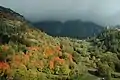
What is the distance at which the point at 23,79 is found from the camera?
19750 cm

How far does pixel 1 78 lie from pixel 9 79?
14.9 feet

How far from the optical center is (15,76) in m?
200

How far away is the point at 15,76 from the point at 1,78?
8.29 metres

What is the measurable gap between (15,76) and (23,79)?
5577 mm

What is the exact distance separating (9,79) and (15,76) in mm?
4216

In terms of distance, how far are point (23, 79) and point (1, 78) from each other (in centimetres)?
1233

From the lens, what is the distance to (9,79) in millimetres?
197375

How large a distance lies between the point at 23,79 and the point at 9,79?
26.0ft

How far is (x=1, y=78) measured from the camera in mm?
196250
